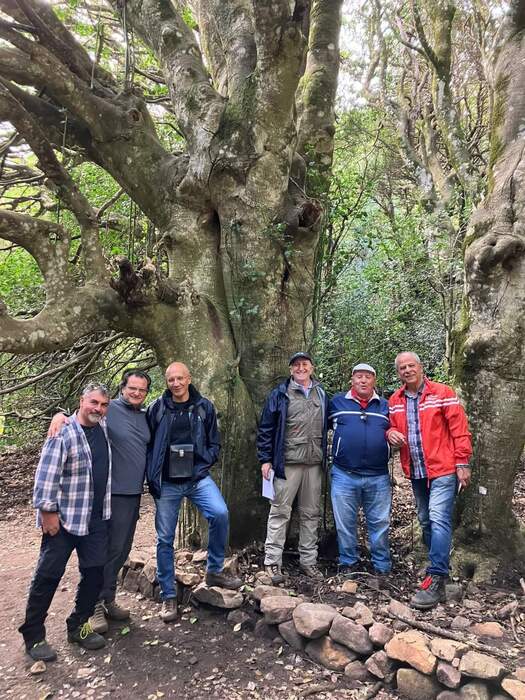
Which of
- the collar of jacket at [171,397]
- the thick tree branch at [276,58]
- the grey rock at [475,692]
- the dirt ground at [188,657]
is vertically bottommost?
the dirt ground at [188,657]

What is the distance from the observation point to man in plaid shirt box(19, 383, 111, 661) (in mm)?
3605

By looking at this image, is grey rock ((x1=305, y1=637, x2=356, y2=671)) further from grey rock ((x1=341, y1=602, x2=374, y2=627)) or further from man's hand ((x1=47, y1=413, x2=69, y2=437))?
man's hand ((x1=47, y1=413, x2=69, y2=437))

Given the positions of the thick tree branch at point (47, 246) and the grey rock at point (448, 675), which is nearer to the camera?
the grey rock at point (448, 675)

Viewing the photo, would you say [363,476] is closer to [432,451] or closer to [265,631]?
[432,451]

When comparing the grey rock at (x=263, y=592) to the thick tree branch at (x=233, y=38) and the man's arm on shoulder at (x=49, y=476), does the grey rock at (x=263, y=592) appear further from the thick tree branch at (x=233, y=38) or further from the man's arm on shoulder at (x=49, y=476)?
the thick tree branch at (x=233, y=38)

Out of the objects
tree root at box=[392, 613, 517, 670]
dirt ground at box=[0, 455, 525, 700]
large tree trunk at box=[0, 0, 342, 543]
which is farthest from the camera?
large tree trunk at box=[0, 0, 342, 543]

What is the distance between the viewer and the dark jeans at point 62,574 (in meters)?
3.63

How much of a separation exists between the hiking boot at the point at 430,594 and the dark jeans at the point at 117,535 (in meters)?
2.40

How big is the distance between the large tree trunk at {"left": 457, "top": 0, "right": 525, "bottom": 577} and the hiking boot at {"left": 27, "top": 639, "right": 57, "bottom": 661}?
11.7 feet

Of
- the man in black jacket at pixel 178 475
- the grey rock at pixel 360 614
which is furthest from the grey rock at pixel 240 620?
the grey rock at pixel 360 614

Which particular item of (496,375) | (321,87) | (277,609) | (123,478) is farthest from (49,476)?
(321,87)

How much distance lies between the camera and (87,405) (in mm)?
3820

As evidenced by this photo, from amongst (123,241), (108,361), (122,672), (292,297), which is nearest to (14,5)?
(123,241)

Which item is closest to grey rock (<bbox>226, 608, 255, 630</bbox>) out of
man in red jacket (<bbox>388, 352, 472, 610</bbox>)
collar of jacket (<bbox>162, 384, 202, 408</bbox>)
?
man in red jacket (<bbox>388, 352, 472, 610</bbox>)
